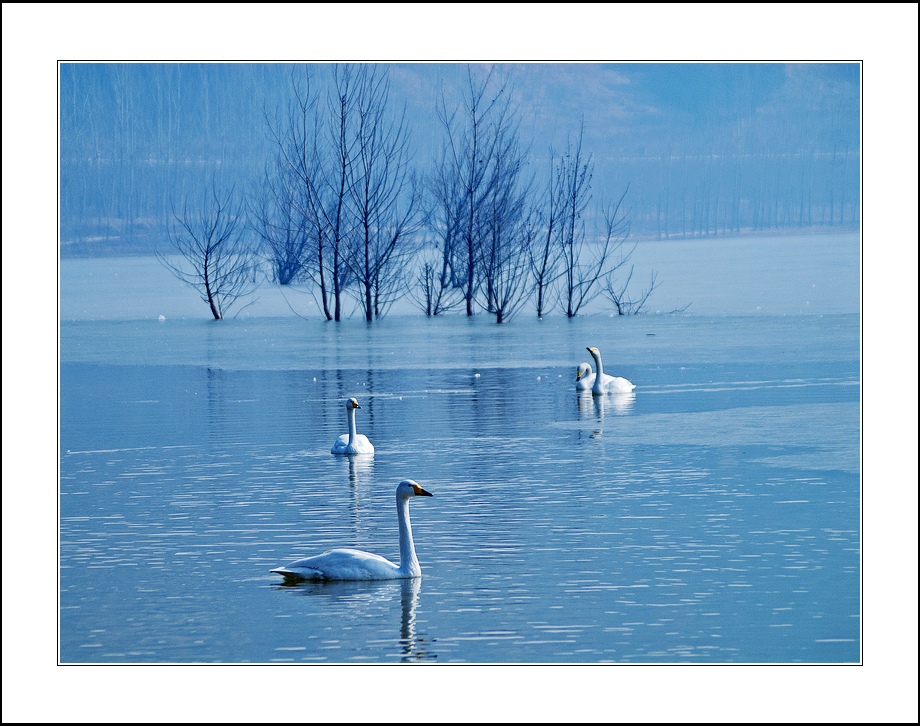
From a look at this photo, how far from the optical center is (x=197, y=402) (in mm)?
19547

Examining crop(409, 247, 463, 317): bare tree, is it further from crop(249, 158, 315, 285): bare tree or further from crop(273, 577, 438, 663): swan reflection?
crop(273, 577, 438, 663): swan reflection

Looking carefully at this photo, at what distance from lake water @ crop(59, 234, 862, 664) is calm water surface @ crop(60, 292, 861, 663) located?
0.10ft

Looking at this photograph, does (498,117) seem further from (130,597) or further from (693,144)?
(130,597)

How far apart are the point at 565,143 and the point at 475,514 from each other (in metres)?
30.2

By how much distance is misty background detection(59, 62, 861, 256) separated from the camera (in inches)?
1388

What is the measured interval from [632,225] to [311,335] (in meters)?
15.2

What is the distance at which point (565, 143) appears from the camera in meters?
40.7

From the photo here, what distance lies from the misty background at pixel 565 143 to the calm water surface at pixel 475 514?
44.3 feet

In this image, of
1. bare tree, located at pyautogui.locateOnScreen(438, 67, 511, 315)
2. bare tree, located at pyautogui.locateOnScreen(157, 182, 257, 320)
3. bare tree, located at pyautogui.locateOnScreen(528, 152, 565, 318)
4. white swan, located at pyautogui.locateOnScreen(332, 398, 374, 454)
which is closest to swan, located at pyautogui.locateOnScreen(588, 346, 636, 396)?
white swan, located at pyautogui.locateOnScreen(332, 398, 374, 454)

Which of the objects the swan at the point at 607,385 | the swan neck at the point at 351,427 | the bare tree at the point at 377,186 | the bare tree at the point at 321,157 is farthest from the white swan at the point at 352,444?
the bare tree at the point at 377,186

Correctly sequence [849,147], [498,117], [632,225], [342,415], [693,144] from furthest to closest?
[632,225]
[693,144]
[498,117]
[849,147]
[342,415]

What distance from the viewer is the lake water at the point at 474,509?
8.28 m

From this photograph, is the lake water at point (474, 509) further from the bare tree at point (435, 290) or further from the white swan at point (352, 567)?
the bare tree at point (435, 290)

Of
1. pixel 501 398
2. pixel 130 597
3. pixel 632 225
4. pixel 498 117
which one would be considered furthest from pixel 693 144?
pixel 130 597
